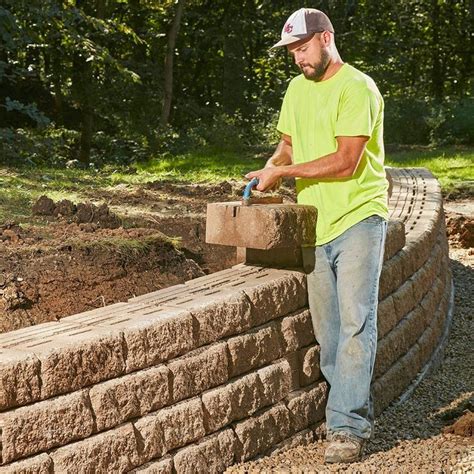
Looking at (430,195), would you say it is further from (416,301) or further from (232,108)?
(232,108)

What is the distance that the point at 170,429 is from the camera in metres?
4.48

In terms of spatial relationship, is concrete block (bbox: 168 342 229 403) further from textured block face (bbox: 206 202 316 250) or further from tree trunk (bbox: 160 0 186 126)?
tree trunk (bbox: 160 0 186 126)

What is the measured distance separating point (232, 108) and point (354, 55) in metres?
3.92

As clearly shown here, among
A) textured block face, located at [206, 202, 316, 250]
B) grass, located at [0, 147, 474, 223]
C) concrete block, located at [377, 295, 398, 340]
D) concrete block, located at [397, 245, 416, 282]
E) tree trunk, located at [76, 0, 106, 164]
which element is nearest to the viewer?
textured block face, located at [206, 202, 316, 250]

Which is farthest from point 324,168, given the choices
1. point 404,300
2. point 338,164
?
point 404,300

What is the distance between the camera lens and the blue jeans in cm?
527

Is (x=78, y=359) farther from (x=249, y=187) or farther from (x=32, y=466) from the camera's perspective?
(x=249, y=187)

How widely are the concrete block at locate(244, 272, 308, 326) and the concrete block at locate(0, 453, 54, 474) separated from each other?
1568mm

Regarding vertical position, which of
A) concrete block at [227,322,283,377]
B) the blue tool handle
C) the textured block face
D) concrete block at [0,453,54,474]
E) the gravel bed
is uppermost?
the blue tool handle

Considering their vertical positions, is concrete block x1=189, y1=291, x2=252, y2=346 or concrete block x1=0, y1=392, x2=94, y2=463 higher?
concrete block x1=189, y1=291, x2=252, y2=346

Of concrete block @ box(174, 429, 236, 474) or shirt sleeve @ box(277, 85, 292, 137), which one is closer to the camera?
concrete block @ box(174, 429, 236, 474)

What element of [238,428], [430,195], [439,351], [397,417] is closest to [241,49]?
[430,195]

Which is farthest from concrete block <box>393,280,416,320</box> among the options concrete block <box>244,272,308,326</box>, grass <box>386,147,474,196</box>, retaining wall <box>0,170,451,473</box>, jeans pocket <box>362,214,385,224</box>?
grass <box>386,147,474,196</box>

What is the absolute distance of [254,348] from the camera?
5.13m
